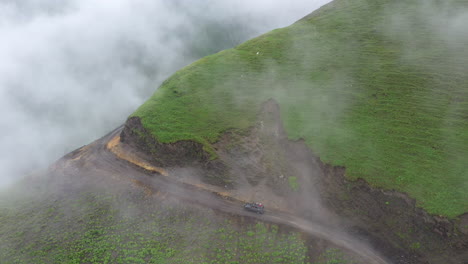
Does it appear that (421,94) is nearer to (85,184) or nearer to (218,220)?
(218,220)

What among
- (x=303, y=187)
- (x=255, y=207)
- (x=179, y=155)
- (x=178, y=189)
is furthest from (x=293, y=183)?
(x=179, y=155)

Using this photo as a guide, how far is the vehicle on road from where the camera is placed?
4372cm

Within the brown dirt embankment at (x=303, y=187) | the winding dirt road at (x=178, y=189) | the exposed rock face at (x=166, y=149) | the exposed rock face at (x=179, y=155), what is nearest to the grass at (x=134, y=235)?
the winding dirt road at (x=178, y=189)

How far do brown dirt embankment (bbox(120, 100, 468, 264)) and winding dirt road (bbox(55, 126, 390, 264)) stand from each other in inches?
57.2

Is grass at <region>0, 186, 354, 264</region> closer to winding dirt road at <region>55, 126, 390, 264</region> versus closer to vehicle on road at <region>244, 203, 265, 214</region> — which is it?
winding dirt road at <region>55, 126, 390, 264</region>

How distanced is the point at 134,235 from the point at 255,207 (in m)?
19.8

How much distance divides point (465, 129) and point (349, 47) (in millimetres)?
28358

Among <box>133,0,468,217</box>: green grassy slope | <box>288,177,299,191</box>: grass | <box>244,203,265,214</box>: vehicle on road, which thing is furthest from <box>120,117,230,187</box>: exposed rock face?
<box>288,177,299,191</box>: grass

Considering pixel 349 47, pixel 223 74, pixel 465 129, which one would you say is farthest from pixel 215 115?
pixel 465 129

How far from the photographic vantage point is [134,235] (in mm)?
42438

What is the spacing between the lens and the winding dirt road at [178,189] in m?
39.6

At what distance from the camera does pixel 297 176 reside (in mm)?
46688

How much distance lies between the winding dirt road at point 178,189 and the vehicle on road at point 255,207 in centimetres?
63

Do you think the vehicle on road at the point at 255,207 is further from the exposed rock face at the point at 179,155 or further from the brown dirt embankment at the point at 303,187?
the exposed rock face at the point at 179,155
